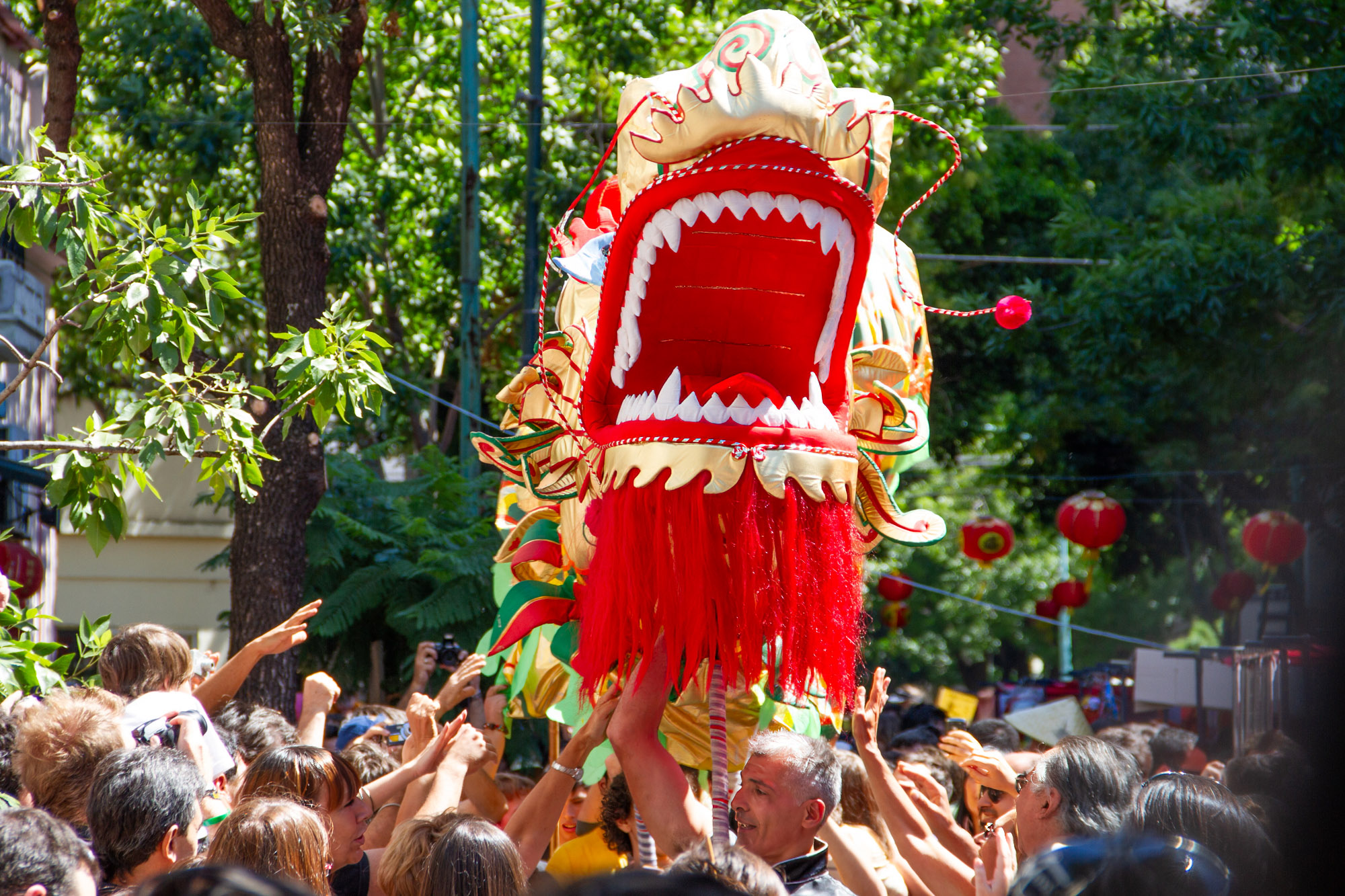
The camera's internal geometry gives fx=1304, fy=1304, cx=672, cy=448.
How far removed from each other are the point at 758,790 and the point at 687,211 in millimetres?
1261

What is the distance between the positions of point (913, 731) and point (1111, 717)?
7835 mm

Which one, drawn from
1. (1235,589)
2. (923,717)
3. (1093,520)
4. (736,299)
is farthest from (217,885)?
(1235,589)

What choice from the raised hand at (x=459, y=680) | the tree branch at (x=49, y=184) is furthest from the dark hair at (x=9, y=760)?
the tree branch at (x=49, y=184)

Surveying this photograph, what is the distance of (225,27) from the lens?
21.0ft

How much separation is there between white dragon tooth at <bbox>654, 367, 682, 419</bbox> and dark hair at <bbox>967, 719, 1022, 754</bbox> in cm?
291

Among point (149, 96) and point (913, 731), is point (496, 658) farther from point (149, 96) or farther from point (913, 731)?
point (149, 96)

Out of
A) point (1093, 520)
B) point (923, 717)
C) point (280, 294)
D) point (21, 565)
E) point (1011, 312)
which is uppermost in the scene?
point (280, 294)

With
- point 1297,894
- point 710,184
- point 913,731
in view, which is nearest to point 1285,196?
point 913,731

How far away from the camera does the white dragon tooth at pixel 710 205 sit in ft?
9.41

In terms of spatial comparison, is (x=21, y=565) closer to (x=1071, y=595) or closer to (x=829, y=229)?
(x=829, y=229)

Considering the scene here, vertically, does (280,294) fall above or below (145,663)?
above

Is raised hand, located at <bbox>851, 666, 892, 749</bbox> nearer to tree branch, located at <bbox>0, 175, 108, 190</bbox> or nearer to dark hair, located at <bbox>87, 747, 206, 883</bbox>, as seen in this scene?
dark hair, located at <bbox>87, 747, 206, 883</bbox>

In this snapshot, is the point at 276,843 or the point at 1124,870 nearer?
the point at 1124,870

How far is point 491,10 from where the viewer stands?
13.0 meters
